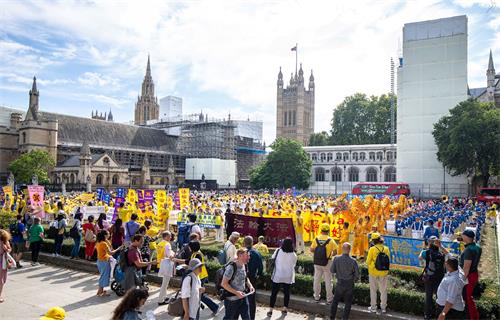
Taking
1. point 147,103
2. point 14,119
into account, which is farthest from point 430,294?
point 147,103

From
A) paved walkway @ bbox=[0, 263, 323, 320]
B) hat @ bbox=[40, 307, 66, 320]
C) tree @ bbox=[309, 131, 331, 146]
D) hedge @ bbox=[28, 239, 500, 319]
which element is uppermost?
tree @ bbox=[309, 131, 331, 146]

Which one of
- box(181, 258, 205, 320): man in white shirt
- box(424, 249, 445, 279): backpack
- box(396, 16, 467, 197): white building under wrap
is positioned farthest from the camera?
box(396, 16, 467, 197): white building under wrap

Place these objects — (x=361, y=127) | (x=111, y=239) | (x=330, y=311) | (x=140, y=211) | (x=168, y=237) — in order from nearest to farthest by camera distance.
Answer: (x=330, y=311) < (x=168, y=237) < (x=111, y=239) < (x=140, y=211) < (x=361, y=127)

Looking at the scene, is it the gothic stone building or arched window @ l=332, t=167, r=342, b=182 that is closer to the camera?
the gothic stone building

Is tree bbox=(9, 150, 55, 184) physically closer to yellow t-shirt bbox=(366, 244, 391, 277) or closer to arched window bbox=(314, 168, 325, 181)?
arched window bbox=(314, 168, 325, 181)

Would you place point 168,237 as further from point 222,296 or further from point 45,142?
point 45,142

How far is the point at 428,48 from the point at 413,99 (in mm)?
6831

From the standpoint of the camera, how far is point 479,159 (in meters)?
49.5

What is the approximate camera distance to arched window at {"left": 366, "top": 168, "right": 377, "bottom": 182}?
79.1 m

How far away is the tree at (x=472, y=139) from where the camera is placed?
47.4 meters

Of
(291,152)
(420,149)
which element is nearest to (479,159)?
(420,149)

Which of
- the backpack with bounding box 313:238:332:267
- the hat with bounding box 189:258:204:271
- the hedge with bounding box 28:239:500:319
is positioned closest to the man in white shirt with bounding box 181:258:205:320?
the hat with bounding box 189:258:204:271

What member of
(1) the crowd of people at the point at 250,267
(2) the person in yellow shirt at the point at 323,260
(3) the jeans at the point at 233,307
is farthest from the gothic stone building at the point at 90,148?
(3) the jeans at the point at 233,307

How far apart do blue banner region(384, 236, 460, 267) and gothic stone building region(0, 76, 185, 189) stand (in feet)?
184
